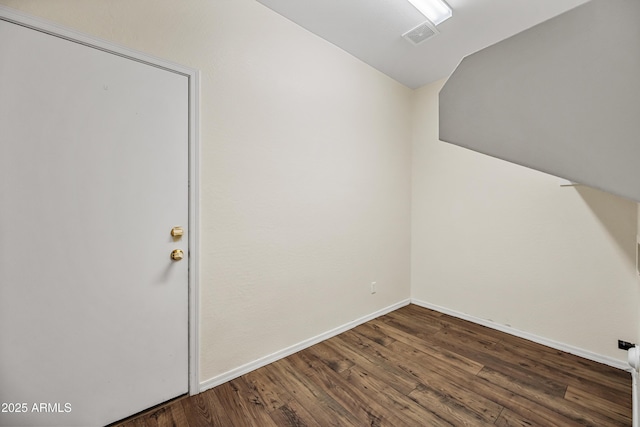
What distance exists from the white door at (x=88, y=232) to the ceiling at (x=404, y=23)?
116 cm

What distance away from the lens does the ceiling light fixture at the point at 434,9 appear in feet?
6.07

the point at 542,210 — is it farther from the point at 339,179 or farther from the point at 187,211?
the point at 187,211

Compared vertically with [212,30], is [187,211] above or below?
below

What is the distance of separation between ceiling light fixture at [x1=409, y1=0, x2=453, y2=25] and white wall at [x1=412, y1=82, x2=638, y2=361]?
3.34 ft

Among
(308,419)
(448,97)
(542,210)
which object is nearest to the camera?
(448,97)

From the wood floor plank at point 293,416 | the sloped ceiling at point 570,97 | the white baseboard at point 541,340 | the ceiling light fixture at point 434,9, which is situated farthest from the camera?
the white baseboard at point 541,340

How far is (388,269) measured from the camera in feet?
9.76

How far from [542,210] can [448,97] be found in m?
2.52

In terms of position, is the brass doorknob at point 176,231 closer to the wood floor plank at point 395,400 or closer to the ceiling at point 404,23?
the wood floor plank at point 395,400

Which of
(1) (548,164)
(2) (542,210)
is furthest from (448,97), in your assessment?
(2) (542,210)

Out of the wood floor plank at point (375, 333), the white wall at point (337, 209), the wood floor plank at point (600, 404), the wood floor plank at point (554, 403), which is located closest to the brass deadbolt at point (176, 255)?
the white wall at point (337, 209)

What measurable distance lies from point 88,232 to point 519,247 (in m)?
3.19

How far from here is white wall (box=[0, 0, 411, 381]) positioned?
1.62 m

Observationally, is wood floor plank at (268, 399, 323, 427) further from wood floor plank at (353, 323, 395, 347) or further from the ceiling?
the ceiling
